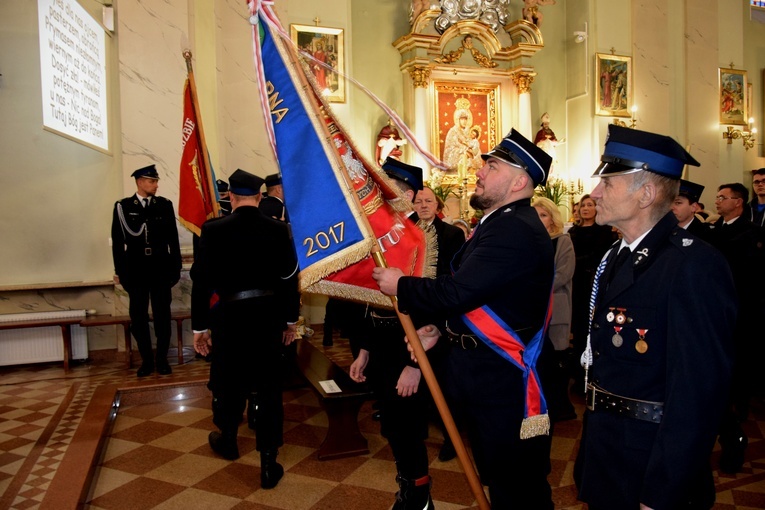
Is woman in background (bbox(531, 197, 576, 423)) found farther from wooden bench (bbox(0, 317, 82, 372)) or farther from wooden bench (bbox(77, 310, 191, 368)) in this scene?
wooden bench (bbox(0, 317, 82, 372))

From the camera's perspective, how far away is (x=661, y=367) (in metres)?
1.55

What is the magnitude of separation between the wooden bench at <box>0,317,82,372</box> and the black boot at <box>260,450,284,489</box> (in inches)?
142

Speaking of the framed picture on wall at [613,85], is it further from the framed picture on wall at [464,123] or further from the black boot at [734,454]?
the black boot at [734,454]

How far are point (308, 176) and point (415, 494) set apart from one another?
1542 millimetres

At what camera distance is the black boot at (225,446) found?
11.9 feet

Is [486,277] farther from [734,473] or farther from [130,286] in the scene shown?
[130,286]

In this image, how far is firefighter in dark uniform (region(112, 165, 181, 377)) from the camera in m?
5.62

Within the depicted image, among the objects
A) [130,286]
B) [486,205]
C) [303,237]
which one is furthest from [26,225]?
[486,205]

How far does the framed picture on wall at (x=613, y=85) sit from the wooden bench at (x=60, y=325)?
946 centimetres

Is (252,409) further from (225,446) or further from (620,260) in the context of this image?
(620,260)

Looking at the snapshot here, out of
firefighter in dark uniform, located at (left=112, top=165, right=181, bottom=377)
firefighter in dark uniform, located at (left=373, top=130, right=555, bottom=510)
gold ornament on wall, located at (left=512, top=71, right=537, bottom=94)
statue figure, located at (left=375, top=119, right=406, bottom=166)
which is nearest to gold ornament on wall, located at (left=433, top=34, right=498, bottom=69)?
gold ornament on wall, located at (left=512, top=71, right=537, bottom=94)

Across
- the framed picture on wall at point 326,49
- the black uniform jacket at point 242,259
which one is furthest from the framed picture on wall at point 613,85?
the black uniform jacket at point 242,259

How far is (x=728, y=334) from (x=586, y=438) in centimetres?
53

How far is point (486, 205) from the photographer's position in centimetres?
227
